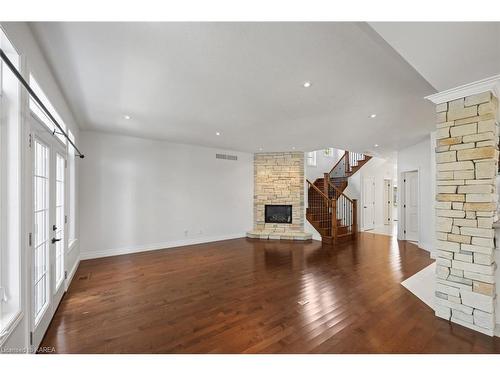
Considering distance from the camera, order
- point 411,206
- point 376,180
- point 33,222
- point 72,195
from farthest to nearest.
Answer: point 376,180 → point 411,206 → point 72,195 → point 33,222

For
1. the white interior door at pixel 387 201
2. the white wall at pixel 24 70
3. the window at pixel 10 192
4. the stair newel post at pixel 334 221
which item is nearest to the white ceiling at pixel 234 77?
the white wall at pixel 24 70

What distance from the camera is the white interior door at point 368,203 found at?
8539mm

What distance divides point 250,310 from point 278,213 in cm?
466

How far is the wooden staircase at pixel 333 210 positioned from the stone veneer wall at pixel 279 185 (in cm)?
43

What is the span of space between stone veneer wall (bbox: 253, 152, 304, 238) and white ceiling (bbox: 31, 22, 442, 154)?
7.93 ft

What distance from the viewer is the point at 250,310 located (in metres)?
2.61

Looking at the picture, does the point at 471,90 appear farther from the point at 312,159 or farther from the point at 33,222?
the point at 312,159

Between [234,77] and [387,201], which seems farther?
[387,201]

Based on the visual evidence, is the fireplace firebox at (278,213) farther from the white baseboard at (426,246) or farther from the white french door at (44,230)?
the white french door at (44,230)

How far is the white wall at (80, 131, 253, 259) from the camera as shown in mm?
4797

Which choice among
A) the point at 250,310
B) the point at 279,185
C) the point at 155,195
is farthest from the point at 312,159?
the point at 250,310

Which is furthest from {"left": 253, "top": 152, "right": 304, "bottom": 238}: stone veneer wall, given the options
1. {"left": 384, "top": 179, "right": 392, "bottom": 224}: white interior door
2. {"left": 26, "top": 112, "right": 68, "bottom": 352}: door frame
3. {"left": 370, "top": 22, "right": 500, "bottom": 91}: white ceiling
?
{"left": 26, "top": 112, "right": 68, "bottom": 352}: door frame

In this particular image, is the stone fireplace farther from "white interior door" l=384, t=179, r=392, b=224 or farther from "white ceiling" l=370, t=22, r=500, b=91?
"white ceiling" l=370, t=22, r=500, b=91

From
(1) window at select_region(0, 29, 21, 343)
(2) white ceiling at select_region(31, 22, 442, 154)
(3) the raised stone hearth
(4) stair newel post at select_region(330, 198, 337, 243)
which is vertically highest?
(2) white ceiling at select_region(31, 22, 442, 154)
